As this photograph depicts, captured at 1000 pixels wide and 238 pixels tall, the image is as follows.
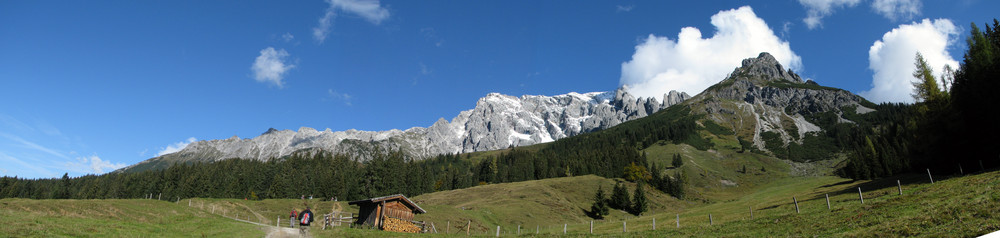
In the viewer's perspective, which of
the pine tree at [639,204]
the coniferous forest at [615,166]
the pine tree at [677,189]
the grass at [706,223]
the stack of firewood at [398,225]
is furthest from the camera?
the pine tree at [677,189]

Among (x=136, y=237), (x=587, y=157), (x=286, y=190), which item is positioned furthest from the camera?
(x=587, y=157)

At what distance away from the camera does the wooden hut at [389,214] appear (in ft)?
155

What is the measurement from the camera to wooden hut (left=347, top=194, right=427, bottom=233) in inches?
1858

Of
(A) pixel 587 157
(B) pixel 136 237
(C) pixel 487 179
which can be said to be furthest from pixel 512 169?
(B) pixel 136 237

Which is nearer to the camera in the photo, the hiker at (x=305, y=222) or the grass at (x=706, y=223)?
the grass at (x=706, y=223)

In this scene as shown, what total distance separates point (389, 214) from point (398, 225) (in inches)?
62.3

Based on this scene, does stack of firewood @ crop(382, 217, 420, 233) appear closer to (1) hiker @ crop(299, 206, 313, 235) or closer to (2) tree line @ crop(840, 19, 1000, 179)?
(1) hiker @ crop(299, 206, 313, 235)

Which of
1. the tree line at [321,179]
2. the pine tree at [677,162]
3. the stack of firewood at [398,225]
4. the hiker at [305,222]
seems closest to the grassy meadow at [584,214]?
the hiker at [305,222]

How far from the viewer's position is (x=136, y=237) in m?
25.3

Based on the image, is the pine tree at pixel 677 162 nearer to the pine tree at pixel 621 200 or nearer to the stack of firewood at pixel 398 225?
the pine tree at pixel 621 200

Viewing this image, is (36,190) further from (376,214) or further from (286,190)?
(376,214)

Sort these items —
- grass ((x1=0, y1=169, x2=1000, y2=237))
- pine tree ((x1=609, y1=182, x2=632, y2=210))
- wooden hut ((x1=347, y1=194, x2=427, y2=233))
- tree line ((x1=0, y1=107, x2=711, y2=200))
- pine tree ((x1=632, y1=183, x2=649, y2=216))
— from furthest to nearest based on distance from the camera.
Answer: tree line ((x1=0, y1=107, x2=711, y2=200)), pine tree ((x1=609, y1=182, x2=632, y2=210)), pine tree ((x1=632, y1=183, x2=649, y2=216)), wooden hut ((x1=347, y1=194, x2=427, y2=233)), grass ((x1=0, y1=169, x2=1000, y2=237))

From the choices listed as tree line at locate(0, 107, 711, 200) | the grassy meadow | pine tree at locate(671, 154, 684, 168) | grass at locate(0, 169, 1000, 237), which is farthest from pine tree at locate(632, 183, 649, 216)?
pine tree at locate(671, 154, 684, 168)

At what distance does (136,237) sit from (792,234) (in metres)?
38.4
